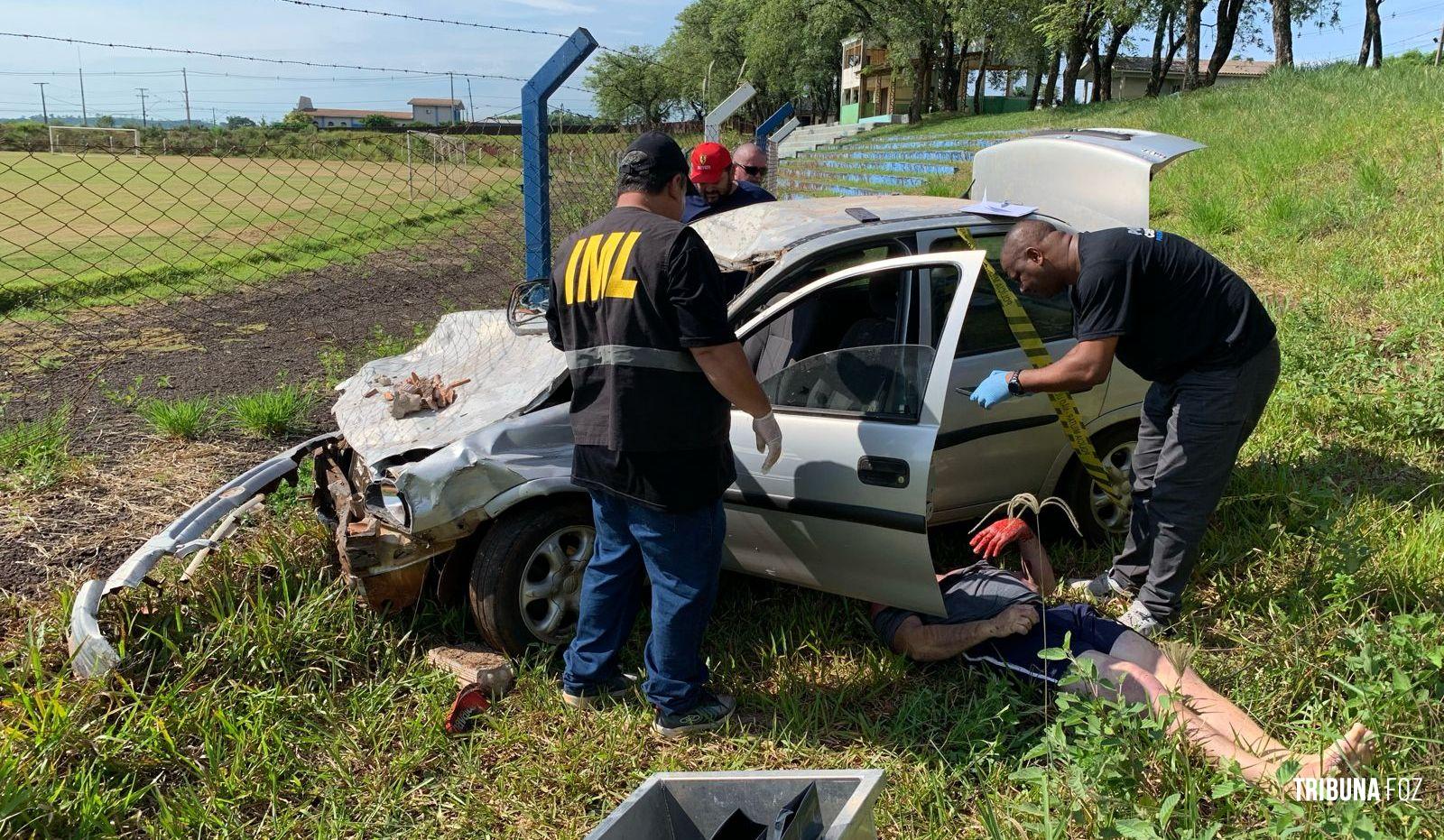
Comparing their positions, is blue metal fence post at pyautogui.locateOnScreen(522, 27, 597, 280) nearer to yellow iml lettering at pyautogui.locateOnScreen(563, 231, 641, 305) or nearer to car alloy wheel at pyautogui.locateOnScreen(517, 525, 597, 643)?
car alloy wheel at pyautogui.locateOnScreen(517, 525, 597, 643)

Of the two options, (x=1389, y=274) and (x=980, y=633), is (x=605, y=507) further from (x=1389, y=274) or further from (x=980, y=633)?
(x=1389, y=274)

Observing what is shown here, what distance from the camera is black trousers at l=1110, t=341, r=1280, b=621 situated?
325 cm

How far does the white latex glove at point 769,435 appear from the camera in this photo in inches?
115

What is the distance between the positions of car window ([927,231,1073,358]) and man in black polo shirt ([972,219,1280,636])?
1.30 feet

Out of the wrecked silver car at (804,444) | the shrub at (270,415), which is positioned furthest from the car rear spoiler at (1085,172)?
the shrub at (270,415)

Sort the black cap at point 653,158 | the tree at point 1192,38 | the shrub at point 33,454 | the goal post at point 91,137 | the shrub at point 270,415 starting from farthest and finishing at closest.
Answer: the tree at point 1192,38 < the goal post at point 91,137 < the shrub at point 270,415 < the shrub at point 33,454 < the black cap at point 653,158

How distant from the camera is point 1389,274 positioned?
627 centimetres

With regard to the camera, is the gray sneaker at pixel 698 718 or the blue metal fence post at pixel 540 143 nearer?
the gray sneaker at pixel 698 718

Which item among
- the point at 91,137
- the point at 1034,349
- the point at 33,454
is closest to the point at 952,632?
the point at 1034,349

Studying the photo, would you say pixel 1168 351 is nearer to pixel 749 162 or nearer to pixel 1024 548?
pixel 1024 548

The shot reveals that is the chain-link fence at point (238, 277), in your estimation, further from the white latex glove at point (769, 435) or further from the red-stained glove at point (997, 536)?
the red-stained glove at point (997, 536)

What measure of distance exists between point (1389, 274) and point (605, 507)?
20.2 feet

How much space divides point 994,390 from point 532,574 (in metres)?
1.83

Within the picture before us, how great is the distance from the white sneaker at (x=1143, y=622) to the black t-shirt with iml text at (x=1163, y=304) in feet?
2.93
